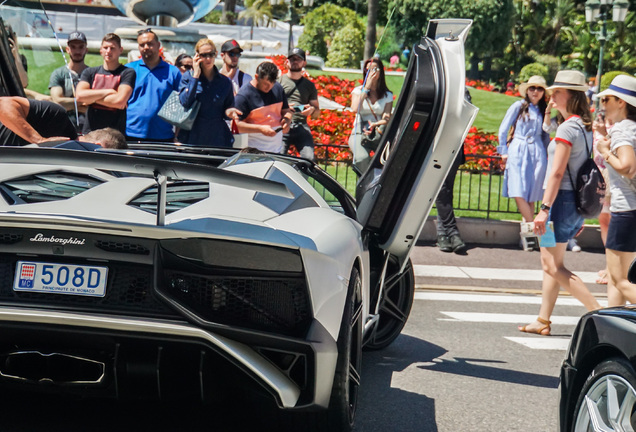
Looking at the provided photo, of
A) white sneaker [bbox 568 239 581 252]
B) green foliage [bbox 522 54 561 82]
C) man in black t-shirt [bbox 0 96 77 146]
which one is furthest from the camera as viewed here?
green foliage [bbox 522 54 561 82]

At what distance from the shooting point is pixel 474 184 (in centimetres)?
1308

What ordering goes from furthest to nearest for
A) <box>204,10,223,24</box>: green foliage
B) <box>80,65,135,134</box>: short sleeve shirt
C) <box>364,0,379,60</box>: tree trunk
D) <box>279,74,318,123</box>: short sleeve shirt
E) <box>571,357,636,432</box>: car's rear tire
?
<box>204,10,223,24</box>: green foliage < <box>364,0,379,60</box>: tree trunk < <box>279,74,318,123</box>: short sleeve shirt < <box>80,65,135,134</box>: short sleeve shirt < <box>571,357,636,432</box>: car's rear tire

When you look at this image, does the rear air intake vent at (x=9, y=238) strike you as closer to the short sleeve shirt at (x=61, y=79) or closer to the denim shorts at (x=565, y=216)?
the short sleeve shirt at (x=61, y=79)

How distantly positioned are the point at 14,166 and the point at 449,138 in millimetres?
2011

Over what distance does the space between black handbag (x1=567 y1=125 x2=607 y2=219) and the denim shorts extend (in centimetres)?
5

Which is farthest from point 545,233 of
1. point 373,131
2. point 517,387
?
point 373,131

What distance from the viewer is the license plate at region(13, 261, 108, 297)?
3.42 metres

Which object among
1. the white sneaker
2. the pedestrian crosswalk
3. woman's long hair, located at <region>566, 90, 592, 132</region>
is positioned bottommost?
the white sneaker

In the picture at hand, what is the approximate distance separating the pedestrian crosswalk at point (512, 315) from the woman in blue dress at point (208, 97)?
250 centimetres

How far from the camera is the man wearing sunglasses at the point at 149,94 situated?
864 cm

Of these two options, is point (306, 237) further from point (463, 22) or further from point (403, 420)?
point (463, 22)

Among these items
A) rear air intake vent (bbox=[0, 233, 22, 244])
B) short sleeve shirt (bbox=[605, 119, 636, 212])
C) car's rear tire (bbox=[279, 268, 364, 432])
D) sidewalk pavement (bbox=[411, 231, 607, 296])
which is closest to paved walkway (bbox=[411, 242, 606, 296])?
sidewalk pavement (bbox=[411, 231, 607, 296])

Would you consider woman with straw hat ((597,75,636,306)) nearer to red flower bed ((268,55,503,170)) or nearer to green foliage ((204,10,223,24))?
red flower bed ((268,55,503,170))

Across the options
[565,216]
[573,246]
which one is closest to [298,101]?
[573,246]
